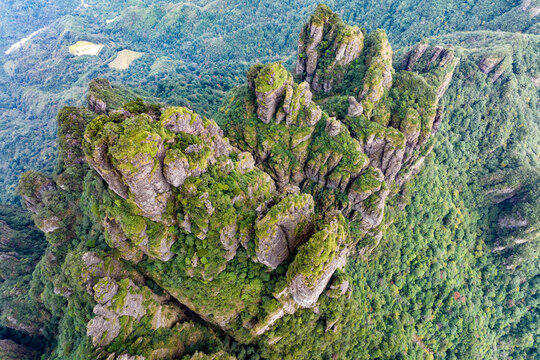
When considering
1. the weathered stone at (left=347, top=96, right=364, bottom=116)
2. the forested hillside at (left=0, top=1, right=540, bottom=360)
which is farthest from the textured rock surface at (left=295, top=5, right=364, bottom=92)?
the weathered stone at (left=347, top=96, right=364, bottom=116)

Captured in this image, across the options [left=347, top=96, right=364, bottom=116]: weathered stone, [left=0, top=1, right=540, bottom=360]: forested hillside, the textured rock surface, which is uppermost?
the textured rock surface

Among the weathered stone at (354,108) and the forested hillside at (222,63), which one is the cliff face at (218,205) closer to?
the weathered stone at (354,108)

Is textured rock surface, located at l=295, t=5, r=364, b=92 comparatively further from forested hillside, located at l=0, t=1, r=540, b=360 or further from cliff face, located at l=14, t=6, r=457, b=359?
cliff face, located at l=14, t=6, r=457, b=359

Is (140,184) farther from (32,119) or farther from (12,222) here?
(32,119)

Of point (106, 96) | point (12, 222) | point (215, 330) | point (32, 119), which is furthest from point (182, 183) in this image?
point (32, 119)

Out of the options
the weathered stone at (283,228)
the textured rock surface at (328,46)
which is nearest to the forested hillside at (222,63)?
the textured rock surface at (328,46)
